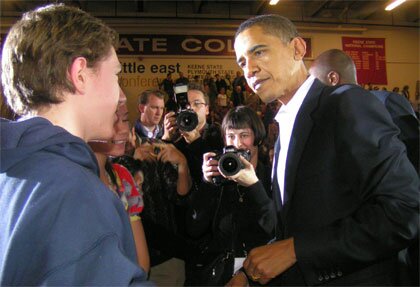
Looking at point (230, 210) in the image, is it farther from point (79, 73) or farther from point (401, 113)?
point (79, 73)

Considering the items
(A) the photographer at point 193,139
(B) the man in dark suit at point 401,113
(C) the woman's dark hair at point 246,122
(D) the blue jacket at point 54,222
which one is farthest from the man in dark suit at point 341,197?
(A) the photographer at point 193,139

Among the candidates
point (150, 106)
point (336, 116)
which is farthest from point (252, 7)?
point (336, 116)

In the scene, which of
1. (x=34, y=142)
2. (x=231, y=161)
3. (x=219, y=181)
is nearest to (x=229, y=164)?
(x=231, y=161)

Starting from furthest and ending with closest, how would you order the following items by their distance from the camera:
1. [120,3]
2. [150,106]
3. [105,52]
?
[120,3], [150,106], [105,52]

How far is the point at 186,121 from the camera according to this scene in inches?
95.8

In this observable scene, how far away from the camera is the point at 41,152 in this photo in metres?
0.71

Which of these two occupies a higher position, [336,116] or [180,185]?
[336,116]

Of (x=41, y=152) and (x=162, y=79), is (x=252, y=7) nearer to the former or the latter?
(x=162, y=79)

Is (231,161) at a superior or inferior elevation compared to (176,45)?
inferior

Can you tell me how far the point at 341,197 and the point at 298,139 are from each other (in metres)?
0.21

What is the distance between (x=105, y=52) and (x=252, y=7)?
12.8 m

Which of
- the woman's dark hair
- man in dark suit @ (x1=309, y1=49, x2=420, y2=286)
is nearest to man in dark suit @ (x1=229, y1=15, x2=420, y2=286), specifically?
man in dark suit @ (x1=309, y1=49, x2=420, y2=286)

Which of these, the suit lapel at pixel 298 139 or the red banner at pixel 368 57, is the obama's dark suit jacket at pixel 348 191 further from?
the red banner at pixel 368 57

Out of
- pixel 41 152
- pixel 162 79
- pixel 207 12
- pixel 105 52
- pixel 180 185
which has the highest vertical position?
pixel 207 12
